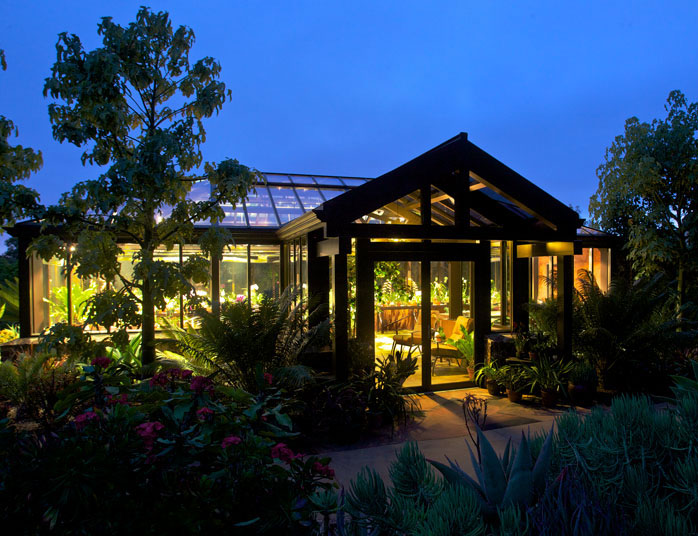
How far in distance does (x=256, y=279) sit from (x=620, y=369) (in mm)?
6528

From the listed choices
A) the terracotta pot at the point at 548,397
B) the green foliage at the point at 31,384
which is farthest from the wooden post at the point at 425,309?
the green foliage at the point at 31,384

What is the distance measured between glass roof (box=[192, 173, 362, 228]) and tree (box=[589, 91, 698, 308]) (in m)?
6.44

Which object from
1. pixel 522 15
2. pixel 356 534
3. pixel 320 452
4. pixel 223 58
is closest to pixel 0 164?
pixel 320 452

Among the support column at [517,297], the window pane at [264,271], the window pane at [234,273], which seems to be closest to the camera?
the support column at [517,297]

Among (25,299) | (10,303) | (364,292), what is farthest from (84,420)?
(10,303)

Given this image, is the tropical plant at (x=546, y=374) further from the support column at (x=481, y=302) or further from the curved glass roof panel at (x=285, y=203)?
the curved glass roof panel at (x=285, y=203)

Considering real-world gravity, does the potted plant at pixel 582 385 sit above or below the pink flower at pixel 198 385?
below

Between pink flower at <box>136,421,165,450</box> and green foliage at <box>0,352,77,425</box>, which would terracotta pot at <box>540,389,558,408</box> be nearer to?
pink flower at <box>136,421,165,450</box>

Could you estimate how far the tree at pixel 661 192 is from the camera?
948 centimetres

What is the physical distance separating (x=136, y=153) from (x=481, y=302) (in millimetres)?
5359

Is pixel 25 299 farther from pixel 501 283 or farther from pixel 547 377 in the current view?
pixel 501 283

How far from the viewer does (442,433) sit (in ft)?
18.1

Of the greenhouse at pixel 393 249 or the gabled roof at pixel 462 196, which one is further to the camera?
the greenhouse at pixel 393 249

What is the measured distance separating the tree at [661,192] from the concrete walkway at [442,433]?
5.32 m
